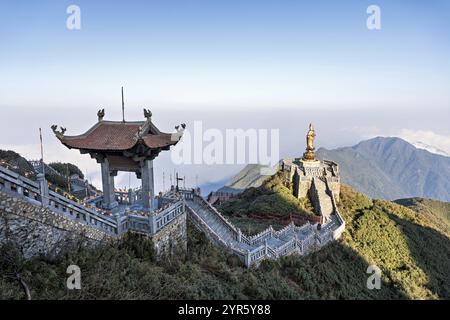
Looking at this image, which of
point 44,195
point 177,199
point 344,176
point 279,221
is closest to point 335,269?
point 279,221

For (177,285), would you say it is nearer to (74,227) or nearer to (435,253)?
(74,227)

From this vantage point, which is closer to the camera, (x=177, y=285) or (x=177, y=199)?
(x=177, y=285)

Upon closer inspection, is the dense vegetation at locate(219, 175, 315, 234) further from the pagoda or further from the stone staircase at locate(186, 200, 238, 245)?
the pagoda

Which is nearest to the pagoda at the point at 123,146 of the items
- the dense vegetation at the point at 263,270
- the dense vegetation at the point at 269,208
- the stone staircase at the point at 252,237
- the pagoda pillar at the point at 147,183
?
the pagoda pillar at the point at 147,183

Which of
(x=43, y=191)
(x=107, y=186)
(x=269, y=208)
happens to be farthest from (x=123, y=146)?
(x=269, y=208)

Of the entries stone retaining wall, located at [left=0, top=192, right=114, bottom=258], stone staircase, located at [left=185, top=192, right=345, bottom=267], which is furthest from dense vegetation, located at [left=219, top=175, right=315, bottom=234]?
stone retaining wall, located at [left=0, top=192, right=114, bottom=258]
